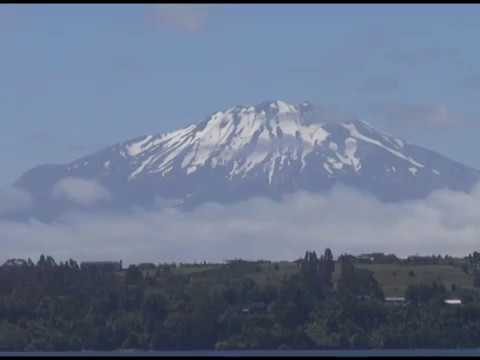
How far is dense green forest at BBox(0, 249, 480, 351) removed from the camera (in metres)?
129

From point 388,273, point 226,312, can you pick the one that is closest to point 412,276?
point 388,273

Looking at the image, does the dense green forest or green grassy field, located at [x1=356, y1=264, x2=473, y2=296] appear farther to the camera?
green grassy field, located at [x1=356, y1=264, x2=473, y2=296]

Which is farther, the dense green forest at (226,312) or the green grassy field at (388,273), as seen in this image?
the green grassy field at (388,273)

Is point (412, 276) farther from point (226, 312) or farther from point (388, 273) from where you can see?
point (226, 312)

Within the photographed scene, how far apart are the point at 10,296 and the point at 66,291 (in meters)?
5.27

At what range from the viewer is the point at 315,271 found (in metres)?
160

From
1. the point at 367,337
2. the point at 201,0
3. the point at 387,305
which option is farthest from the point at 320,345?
the point at 201,0

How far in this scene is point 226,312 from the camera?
5354 inches

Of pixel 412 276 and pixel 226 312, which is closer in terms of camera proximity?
pixel 226 312

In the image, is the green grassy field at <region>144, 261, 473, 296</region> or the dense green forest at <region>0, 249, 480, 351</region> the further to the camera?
the green grassy field at <region>144, 261, 473, 296</region>

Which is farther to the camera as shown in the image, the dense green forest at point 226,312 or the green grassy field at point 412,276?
the green grassy field at point 412,276

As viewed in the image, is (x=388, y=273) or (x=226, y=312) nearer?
(x=226, y=312)

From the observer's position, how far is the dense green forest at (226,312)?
129 metres

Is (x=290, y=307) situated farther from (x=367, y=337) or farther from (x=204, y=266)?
(x=204, y=266)
